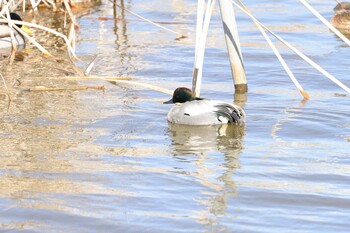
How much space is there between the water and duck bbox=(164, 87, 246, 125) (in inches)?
3.5

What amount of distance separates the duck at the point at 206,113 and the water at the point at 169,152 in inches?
3.5

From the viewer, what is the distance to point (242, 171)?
7.39 meters

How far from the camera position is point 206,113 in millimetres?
8938

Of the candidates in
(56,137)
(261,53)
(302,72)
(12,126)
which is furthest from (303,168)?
(261,53)

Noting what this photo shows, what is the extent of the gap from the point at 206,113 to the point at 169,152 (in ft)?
3.37

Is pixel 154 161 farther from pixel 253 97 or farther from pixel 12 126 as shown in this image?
pixel 253 97

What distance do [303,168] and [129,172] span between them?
1361 millimetres

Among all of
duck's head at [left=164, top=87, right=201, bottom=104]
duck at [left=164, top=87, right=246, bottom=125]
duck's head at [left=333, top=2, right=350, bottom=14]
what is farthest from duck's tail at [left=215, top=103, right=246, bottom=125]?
duck's head at [left=333, top=2, right=350, bottom=14]

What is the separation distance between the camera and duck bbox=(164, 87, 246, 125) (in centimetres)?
886

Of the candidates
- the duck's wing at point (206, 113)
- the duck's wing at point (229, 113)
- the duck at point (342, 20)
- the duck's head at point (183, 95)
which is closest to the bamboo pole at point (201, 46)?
the duck's head at point (183, 95)

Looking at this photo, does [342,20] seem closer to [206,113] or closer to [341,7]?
[341,7]

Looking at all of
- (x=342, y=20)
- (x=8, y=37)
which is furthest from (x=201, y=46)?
(x=342, y=20)

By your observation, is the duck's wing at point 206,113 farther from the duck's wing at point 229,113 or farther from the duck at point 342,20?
the duck at point 342,20

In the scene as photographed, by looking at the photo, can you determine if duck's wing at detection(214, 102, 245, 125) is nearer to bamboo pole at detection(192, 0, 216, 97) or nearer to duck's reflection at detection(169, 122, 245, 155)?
duck's reflection at detection(169, 122, 245, 155)
